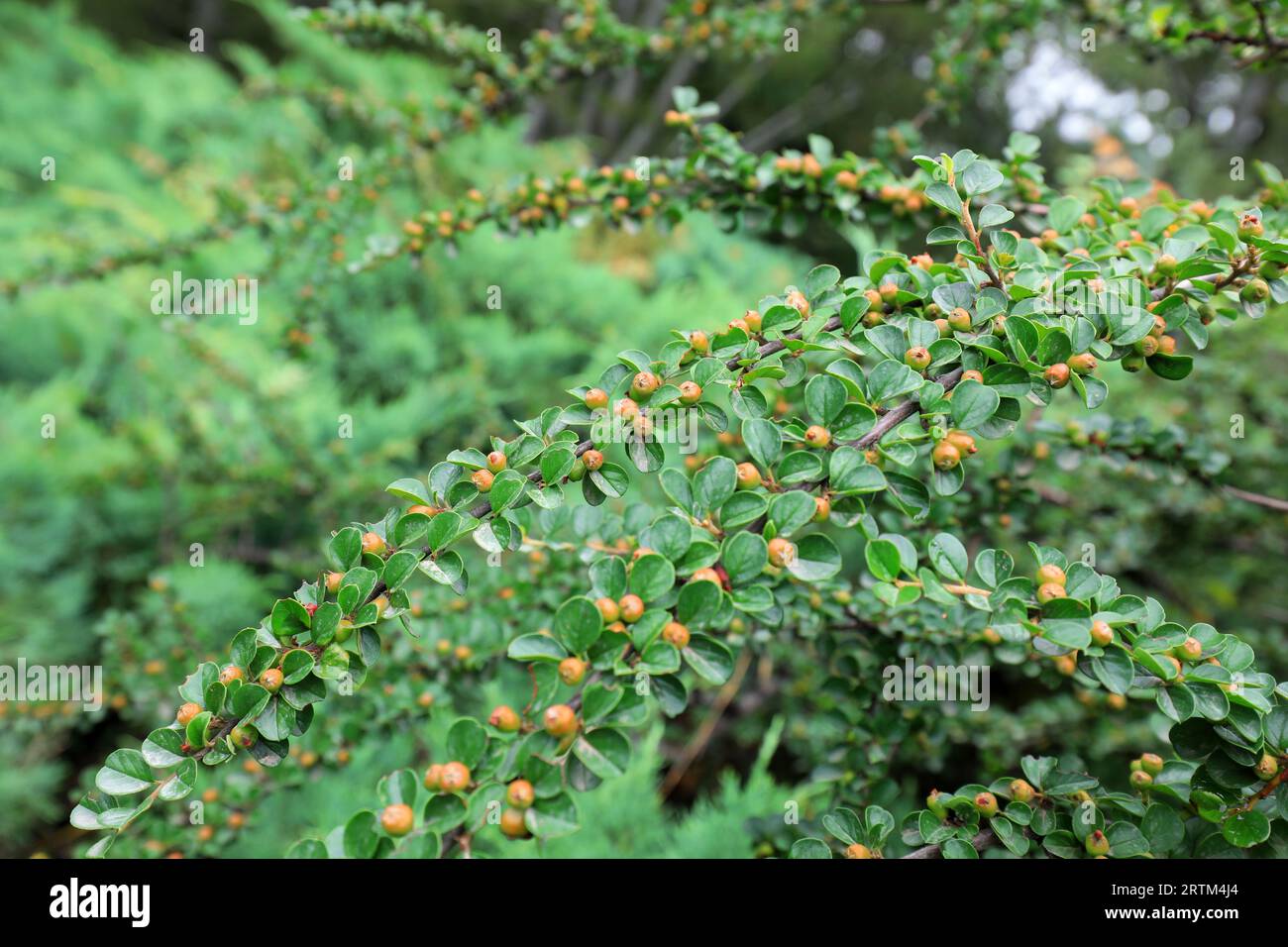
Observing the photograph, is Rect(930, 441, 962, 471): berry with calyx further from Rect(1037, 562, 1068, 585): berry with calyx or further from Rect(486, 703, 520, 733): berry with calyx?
Rect(486, 703, 520, 733): berry with calyx

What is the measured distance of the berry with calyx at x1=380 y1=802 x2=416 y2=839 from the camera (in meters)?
0.45

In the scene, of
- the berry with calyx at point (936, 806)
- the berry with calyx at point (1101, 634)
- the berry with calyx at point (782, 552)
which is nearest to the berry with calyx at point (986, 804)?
the berry with calyx at point (936, 806)

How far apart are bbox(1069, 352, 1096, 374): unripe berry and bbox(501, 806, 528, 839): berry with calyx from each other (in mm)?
509

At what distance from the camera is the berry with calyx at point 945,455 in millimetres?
557

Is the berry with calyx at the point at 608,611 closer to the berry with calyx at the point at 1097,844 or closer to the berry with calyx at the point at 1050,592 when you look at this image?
the berry with calyx at the point at 1050,592

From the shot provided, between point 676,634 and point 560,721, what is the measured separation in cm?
→ 9

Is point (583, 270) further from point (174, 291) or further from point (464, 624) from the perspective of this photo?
point (464, 624)

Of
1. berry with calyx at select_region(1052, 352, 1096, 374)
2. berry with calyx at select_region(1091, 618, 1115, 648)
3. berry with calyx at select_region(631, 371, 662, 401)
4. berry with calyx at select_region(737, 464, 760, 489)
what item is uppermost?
berry with calyx at select_region(1052, 352, 1096, 374)

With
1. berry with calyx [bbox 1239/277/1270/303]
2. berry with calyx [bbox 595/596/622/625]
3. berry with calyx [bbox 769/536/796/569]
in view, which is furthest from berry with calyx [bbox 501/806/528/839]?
berry with calyx [bbox 1239/277/1270/303]

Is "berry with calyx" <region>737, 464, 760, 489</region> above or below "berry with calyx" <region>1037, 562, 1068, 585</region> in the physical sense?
above

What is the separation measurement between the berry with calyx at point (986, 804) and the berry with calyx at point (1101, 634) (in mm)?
174

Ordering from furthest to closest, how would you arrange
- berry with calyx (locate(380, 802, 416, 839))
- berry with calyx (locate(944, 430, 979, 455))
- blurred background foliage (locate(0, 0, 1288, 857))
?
1. blurred background foliage (locate(0, 0, 1288, 857))
2. berry with calyx (locate(944, 430, 979, 455))
3. berry with calyx (locate(380, 802, 416, 839))

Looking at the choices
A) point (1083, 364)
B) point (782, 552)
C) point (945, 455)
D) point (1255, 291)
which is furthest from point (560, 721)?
point (1255, 291)

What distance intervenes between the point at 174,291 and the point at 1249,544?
9.05 ft
